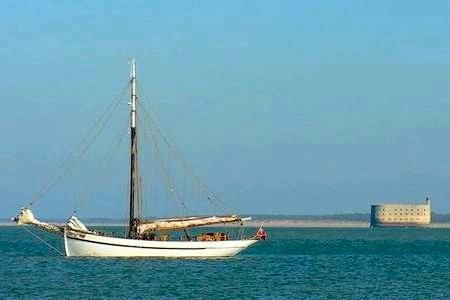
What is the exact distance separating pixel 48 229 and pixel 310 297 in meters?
38.7

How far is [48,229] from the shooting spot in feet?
350

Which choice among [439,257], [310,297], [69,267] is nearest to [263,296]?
[310,297]

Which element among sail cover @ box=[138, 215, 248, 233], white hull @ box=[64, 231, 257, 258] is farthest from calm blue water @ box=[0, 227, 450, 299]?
sail cover @ box=[138, 215, 248, 233]

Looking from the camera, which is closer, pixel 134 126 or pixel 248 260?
pixel 134 126

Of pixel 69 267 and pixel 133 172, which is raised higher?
pixel 133 172

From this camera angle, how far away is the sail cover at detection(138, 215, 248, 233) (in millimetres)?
105312

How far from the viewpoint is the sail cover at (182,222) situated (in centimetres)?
10531

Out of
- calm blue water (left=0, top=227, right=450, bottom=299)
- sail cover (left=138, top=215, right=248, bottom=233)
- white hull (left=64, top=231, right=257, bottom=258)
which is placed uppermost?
sail cover (left=138, top=215, right=248, bottom=233)

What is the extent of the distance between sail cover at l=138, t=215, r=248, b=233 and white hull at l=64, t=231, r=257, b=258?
229 cm

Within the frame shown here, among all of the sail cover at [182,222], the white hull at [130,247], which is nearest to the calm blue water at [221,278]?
the white hull at [130,247]

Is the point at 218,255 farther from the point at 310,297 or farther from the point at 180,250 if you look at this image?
the point at 310,297

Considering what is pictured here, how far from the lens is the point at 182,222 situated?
109375 mm

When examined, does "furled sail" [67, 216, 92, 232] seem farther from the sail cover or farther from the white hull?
the sail cover

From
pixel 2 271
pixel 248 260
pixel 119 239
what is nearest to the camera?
pixel 2 271
